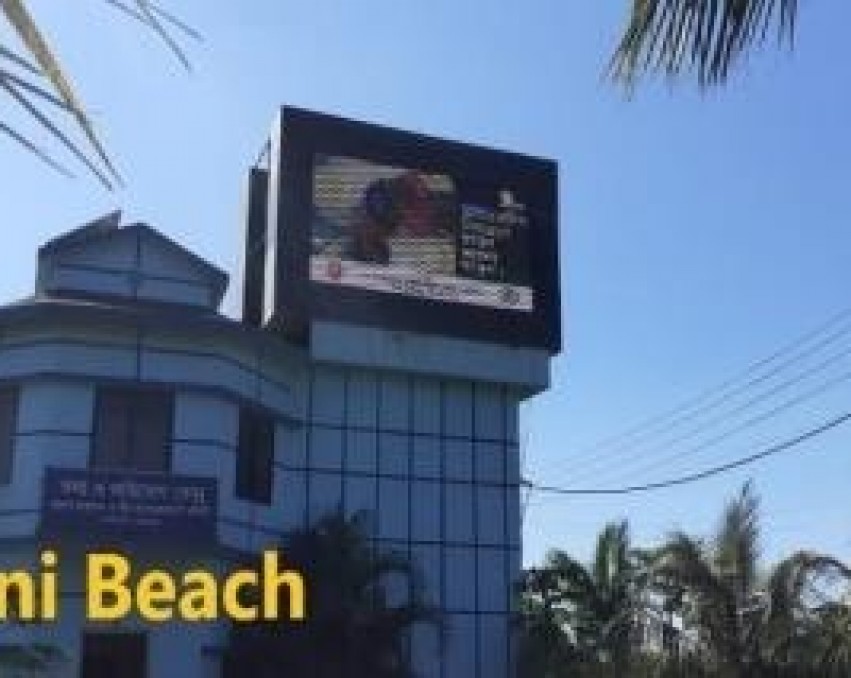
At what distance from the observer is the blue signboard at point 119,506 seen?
2462 cm

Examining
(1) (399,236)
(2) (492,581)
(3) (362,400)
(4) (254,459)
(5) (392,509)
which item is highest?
(1) (399,236)

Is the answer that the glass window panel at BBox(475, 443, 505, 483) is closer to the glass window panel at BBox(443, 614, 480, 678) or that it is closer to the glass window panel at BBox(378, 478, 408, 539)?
the glass window panel at BBox(378, 478, 408, 539)

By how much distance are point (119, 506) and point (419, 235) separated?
865cm

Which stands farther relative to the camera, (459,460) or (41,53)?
(459,460)

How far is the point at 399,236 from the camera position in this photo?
30047mm

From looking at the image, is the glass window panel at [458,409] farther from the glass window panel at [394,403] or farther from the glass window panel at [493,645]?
the glass window panel at [493,645]

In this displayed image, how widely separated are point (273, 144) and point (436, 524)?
8.03 metres

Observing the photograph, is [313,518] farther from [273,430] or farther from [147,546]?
[147,546]

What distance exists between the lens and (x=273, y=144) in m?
30.1

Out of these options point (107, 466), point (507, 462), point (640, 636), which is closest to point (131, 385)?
point (107, 466)

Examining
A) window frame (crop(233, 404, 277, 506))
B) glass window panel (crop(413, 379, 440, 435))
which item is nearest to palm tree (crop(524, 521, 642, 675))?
glass window panel (crop(413, 379, 440, 435))

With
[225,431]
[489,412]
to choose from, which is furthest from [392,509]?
[225,431]

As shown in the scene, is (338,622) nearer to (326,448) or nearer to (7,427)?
(326,448)

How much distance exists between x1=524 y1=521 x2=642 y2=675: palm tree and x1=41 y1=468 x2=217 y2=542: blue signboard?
788 cm
